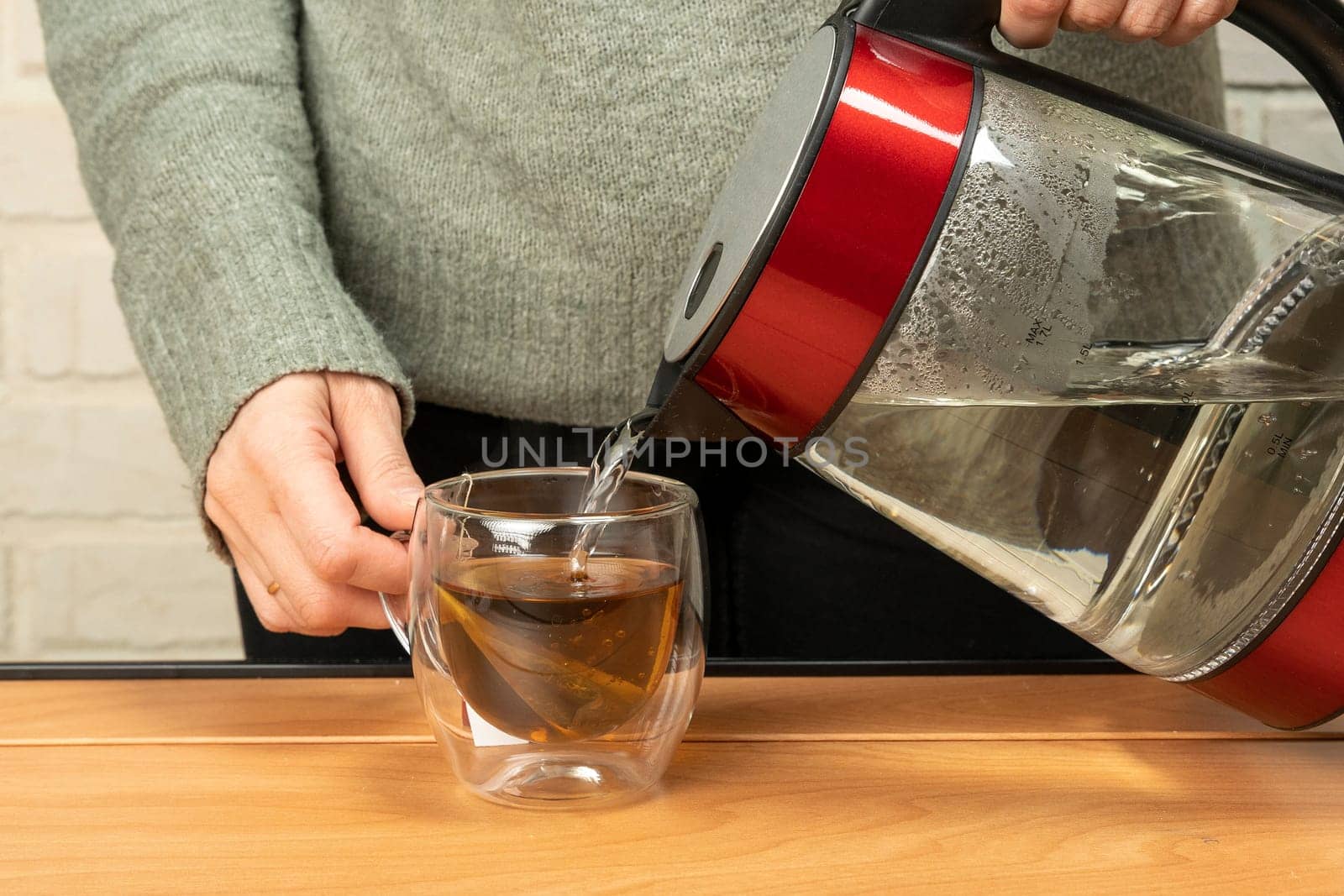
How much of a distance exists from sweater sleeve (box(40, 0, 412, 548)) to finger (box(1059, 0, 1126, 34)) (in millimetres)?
291

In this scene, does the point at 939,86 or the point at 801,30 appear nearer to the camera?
the point at 939,86

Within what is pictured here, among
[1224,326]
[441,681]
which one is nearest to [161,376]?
[441,681]

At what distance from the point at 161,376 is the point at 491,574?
0.84ft

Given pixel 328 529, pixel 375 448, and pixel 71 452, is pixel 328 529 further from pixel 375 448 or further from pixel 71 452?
pixel 71 452

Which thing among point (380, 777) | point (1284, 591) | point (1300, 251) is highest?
point (1300, 251)

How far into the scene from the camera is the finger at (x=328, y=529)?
0.42 metres

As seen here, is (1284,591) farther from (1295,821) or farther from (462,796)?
(462,796)

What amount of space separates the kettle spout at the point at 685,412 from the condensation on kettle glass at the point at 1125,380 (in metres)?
0.04

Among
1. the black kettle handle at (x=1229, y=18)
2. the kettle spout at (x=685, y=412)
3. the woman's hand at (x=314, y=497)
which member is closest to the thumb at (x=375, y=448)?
the woman's hand at (x=314, y=497)

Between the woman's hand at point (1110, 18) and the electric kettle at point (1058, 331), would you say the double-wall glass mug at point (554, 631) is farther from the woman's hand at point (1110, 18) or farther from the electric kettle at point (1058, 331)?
the woman's hand at point (1110, 18)

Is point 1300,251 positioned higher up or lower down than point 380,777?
higher up

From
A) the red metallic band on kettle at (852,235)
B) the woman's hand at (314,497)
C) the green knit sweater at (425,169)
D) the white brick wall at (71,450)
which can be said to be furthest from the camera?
the white brick wall at (71,450)

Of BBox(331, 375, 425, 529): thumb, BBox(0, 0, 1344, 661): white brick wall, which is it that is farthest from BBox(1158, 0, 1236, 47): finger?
BBox(0, 0, 1344, 661): white brick wall

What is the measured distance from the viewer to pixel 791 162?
33cm
